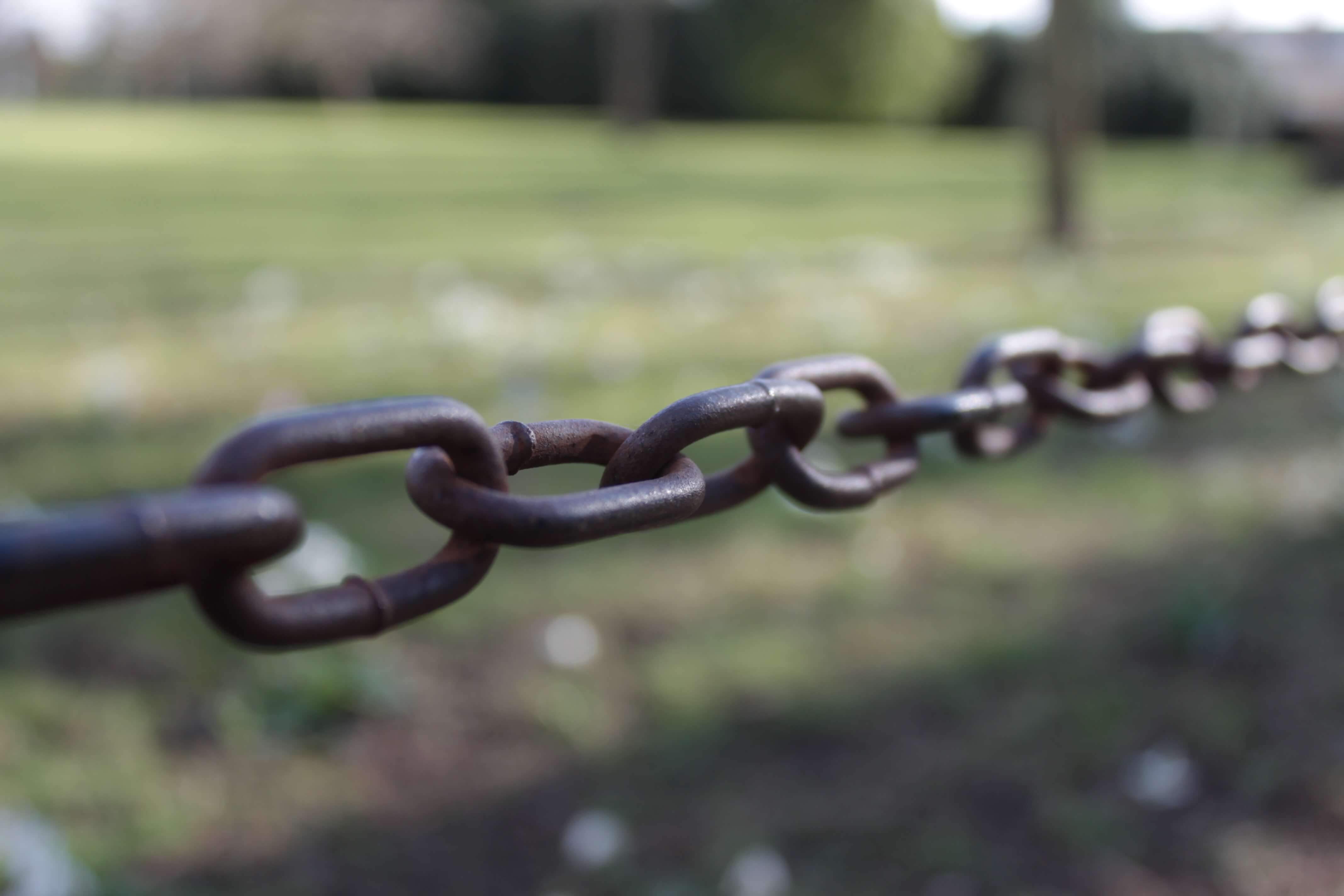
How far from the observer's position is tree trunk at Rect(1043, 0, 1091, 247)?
9633mm

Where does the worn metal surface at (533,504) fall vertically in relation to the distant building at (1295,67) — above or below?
above

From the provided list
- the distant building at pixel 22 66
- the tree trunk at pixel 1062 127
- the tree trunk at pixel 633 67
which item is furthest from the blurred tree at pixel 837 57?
the distant building at pixel 22 66

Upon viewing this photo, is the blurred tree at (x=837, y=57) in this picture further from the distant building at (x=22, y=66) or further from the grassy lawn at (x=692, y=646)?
the distant building at (x=22, y=66)

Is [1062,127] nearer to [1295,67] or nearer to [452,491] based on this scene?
[452,491]

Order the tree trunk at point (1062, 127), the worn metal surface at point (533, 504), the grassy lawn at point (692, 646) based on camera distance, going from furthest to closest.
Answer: the tree trunk at point (1062, 127) → the grassy lawn at point (692, 646) → the worn metal surface at point (533, 504)

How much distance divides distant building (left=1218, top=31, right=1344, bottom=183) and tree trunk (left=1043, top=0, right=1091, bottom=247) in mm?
21859

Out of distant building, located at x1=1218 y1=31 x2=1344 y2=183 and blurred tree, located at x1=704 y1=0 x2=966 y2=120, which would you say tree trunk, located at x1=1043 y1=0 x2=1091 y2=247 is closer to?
distant building, located at x1=1218 y1=31 x2=1344 y2=183

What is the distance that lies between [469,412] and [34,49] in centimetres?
6395

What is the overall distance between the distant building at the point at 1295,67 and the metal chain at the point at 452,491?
3149 centimetres

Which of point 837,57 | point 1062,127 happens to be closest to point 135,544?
point 1062,127

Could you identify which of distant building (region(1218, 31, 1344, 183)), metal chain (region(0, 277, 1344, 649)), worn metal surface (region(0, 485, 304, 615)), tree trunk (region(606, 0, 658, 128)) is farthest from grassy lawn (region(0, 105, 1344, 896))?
distant building (region(1218, 31, 1344, 183))

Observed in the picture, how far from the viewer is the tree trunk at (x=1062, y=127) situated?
31.6 ft

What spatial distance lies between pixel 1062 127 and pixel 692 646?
7.84 metres

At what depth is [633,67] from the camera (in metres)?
29.4
